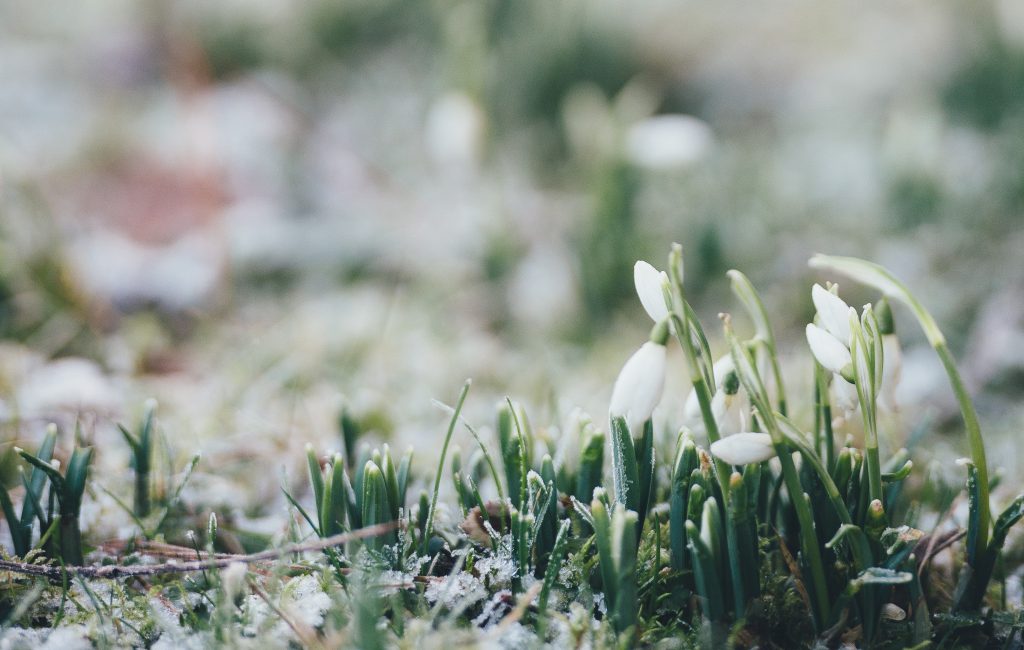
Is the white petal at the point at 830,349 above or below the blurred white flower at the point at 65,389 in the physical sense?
below

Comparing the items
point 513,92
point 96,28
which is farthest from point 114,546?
point 96,28

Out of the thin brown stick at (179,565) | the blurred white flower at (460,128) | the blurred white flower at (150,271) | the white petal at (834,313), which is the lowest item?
the thin brown stick at (179,565)

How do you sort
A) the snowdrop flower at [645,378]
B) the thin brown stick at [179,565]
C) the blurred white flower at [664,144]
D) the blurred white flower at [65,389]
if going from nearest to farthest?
the snowdrop flower at [645,378]
the thin brown stick at [179,565]
the blurred white flower at [65,389]
the blurred white flower at [664,144]

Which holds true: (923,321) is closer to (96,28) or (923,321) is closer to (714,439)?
(714,439)

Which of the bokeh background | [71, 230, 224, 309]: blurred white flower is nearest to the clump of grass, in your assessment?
the bokeh background

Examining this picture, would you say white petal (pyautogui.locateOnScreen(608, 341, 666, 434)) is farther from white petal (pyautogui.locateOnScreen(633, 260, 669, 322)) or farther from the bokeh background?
the bokeh background

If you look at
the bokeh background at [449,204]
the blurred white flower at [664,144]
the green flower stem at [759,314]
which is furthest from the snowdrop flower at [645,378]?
the blurred white flower at [664,144]

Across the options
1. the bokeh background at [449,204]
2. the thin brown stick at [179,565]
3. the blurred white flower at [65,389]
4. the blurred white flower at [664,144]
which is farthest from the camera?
the blurred white flower at [664,144]

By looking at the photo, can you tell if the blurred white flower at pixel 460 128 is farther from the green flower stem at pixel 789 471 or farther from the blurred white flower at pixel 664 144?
the green flower stem at pixel 789 471

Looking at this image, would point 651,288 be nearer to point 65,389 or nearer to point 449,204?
point 65,389
